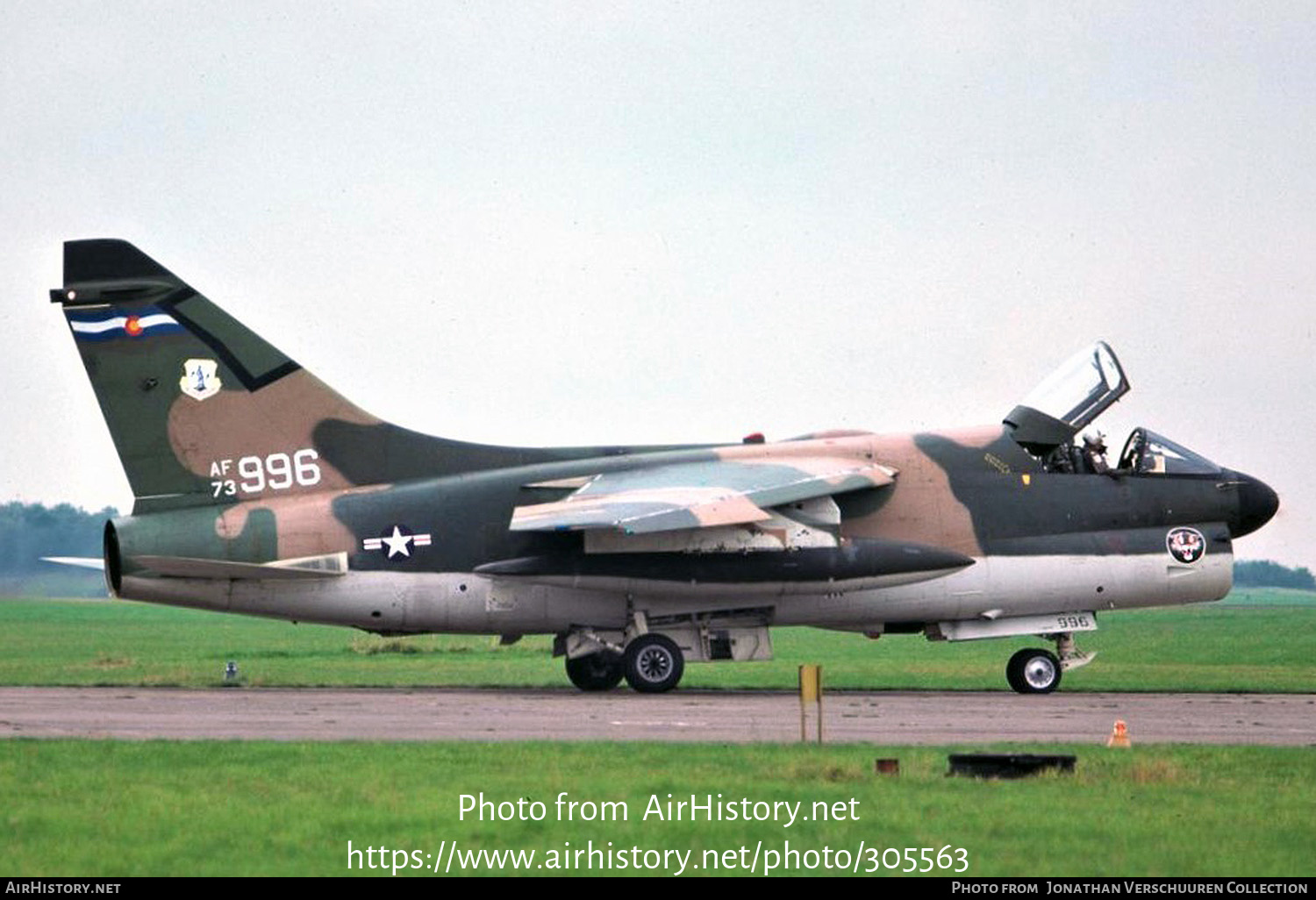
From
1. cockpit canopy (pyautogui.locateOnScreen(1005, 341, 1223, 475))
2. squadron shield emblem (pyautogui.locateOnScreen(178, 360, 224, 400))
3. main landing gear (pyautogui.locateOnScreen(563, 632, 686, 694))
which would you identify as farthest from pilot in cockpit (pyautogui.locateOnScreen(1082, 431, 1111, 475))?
squadron shield emblem (pyautogui.locateOnScreen(178, 360, 224, 400))

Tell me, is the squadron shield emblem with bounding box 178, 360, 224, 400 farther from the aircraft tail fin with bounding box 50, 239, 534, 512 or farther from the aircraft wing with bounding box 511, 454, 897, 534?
the aircraft wing with bounding box 511, 454, 897, 534

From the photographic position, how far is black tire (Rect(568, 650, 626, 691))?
2803 centimetres

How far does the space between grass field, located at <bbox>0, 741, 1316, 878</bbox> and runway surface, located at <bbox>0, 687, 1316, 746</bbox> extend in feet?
6.12

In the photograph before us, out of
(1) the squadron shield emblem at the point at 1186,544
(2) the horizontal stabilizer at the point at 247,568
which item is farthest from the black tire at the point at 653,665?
(1) the squadron shield emblem at the point at 1186,544

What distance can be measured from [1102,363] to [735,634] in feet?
→ 22.3

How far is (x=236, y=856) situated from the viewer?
11750mm

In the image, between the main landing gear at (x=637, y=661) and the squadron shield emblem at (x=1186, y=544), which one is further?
the squadron shield emblem at (x=1186, y=544)

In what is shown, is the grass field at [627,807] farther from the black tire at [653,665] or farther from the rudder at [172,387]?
the black tire at [653,665]

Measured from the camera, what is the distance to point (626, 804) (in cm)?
1374

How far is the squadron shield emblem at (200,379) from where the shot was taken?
26922mm

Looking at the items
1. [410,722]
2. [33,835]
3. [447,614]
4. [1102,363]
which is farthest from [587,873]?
[1102,363]

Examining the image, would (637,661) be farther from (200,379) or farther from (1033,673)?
(200,379)

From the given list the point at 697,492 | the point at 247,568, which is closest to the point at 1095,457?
the point at 697,492

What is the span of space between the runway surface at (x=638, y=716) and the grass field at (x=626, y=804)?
187 centimetres
